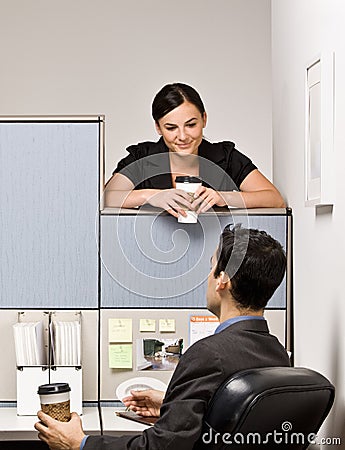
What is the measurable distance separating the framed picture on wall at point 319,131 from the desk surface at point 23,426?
0.95 meters

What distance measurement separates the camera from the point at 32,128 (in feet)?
9.39

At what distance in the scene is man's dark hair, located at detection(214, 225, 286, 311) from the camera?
80.6 inches

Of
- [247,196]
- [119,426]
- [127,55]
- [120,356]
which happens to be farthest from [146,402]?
[127,55]

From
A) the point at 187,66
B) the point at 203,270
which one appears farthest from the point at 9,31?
the point at 203,270

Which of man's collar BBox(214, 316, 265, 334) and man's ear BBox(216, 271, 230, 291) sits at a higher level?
man's ear BBox(216, 271, 230, 291)

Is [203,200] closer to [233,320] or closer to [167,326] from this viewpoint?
[167,326]

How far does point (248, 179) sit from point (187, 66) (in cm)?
204

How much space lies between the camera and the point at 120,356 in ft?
9.36

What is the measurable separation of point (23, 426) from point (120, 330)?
0.46 m

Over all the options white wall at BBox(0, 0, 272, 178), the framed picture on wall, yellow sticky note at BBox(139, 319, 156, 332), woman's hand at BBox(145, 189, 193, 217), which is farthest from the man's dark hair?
white wall at BBox(0, 0, 272, 178)

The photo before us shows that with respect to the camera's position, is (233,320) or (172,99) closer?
(233,320)

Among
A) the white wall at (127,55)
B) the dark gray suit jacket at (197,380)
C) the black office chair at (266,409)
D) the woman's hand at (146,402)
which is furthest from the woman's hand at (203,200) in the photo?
the white wall at (127,55)

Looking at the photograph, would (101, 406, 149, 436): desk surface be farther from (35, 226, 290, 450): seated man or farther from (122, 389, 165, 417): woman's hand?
(35, 226, 290, 450): seated man

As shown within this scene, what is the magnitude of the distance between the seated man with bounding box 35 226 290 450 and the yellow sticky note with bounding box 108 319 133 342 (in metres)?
0.67
